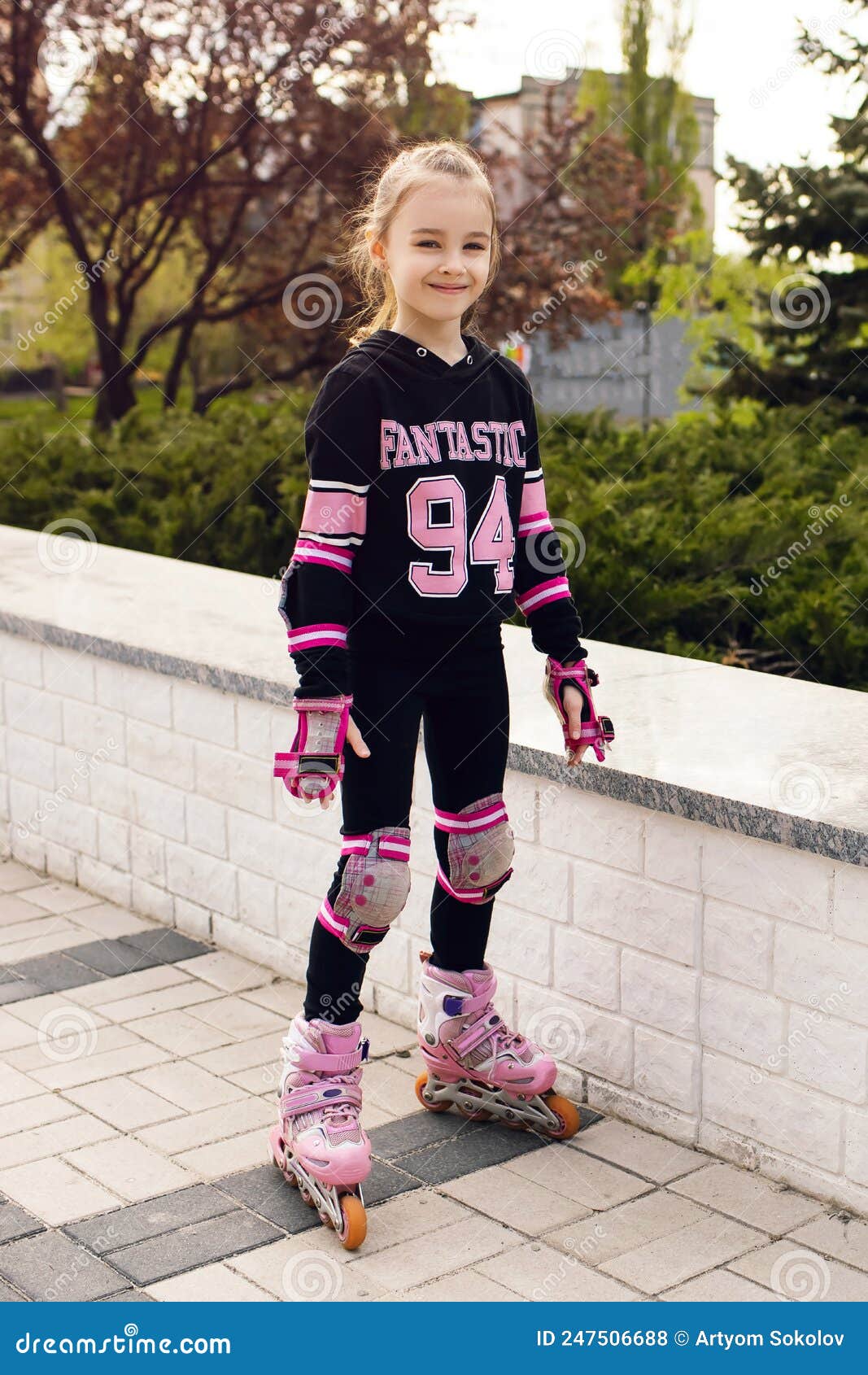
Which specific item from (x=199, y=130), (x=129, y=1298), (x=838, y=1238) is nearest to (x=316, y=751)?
(x=129, y=1298)

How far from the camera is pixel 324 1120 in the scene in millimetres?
2932

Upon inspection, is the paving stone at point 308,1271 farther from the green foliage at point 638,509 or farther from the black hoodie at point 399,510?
the green foliage at point 638,509

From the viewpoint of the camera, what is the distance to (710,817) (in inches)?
115

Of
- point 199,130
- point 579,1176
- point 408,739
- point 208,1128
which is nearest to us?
point 408,739

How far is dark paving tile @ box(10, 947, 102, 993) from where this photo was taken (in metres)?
4.09

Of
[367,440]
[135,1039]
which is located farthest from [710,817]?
[135,1039]

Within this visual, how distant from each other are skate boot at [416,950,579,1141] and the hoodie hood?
4.18ft

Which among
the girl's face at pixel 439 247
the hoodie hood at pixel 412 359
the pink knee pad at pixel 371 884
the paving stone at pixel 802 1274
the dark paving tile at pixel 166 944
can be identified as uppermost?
the girl's face at pixel 439 247

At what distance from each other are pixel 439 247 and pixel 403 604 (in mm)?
663

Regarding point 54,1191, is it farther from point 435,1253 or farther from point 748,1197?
point 748,1197

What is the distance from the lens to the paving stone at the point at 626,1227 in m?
2.76

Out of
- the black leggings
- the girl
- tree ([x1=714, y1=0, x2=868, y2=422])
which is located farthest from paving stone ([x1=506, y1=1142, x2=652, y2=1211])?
tree ([x1=714, y1=0, x2=868, y2=422])

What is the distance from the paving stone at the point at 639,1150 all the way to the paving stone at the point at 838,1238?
0.30m

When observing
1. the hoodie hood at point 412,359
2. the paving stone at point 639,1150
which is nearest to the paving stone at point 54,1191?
the paving stone at point 639,1150
